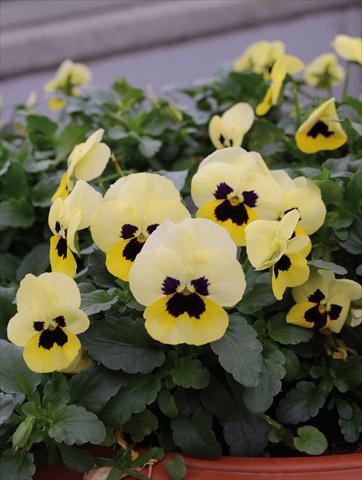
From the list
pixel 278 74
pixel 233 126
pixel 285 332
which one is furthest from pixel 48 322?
pixel 278 74

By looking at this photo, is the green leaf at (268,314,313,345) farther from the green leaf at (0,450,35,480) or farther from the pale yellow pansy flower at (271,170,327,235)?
the green leaf at (0,450,35,480)

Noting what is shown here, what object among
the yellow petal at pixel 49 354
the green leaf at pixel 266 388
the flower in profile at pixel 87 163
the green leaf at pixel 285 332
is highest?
the flower in profile at pixel 87 163

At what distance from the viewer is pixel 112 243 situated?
0.74 metres

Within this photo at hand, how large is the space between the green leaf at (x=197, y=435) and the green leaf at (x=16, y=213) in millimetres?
433

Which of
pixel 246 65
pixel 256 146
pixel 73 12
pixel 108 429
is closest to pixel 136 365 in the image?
pixel 108 429

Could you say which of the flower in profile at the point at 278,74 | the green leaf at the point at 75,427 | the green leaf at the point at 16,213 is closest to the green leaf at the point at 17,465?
the green leaf at the point at 75,427

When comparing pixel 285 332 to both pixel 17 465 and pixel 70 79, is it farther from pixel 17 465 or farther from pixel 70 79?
pixel 70 79

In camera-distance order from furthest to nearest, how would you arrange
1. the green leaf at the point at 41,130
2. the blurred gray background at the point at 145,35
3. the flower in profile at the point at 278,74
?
the blurred gray background at the point at 145,35 → the green leaf at the point at 41,130 → the flower in profile at the point at 278,74

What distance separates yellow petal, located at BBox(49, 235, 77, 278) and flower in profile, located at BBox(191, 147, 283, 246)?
0.42ft

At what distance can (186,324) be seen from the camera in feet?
2.28

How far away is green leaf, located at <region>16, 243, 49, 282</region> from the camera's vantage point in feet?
3.40

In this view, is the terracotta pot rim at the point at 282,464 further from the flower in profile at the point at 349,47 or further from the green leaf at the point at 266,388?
the flower in profile at the point at 349,47

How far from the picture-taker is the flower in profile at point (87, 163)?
0.84 m

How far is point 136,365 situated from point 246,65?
816 millimetres
